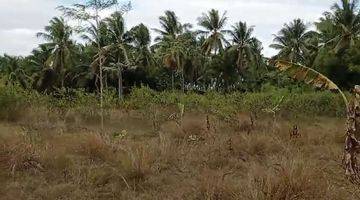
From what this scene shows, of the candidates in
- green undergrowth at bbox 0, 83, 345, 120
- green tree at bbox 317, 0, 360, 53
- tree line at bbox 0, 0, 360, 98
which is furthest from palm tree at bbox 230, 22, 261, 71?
green undergrowth at bbox 0, 83, 345, 120

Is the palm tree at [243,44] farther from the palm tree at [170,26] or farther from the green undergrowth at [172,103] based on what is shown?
the green undergrowth at [172,103]

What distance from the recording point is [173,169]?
28.5ft

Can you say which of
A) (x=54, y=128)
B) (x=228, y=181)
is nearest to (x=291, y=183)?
(x=228, y=181)

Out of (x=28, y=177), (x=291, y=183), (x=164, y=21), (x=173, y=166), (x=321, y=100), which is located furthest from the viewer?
(x=164, y=21)

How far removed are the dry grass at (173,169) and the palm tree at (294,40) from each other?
34.5m

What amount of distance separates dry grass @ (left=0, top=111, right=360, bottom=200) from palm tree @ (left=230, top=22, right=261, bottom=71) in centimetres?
3602

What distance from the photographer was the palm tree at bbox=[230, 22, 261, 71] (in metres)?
47.8

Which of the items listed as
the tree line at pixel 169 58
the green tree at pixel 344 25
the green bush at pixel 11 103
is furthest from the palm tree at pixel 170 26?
the green bush at pixel 11 103

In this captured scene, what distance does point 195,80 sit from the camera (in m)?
52.7

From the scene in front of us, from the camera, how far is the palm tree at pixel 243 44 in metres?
47.8

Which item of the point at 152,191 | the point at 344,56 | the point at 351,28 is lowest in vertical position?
the point at 152,191

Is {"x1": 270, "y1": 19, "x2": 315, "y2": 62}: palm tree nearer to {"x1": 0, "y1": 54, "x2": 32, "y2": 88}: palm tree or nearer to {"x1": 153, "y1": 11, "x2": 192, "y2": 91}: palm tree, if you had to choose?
{"x1": 153, "y1": 11, "x2": 192, "y2": 91}: palm tree

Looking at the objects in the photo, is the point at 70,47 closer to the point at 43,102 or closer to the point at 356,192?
the point at 43,102

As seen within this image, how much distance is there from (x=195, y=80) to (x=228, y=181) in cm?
4568
